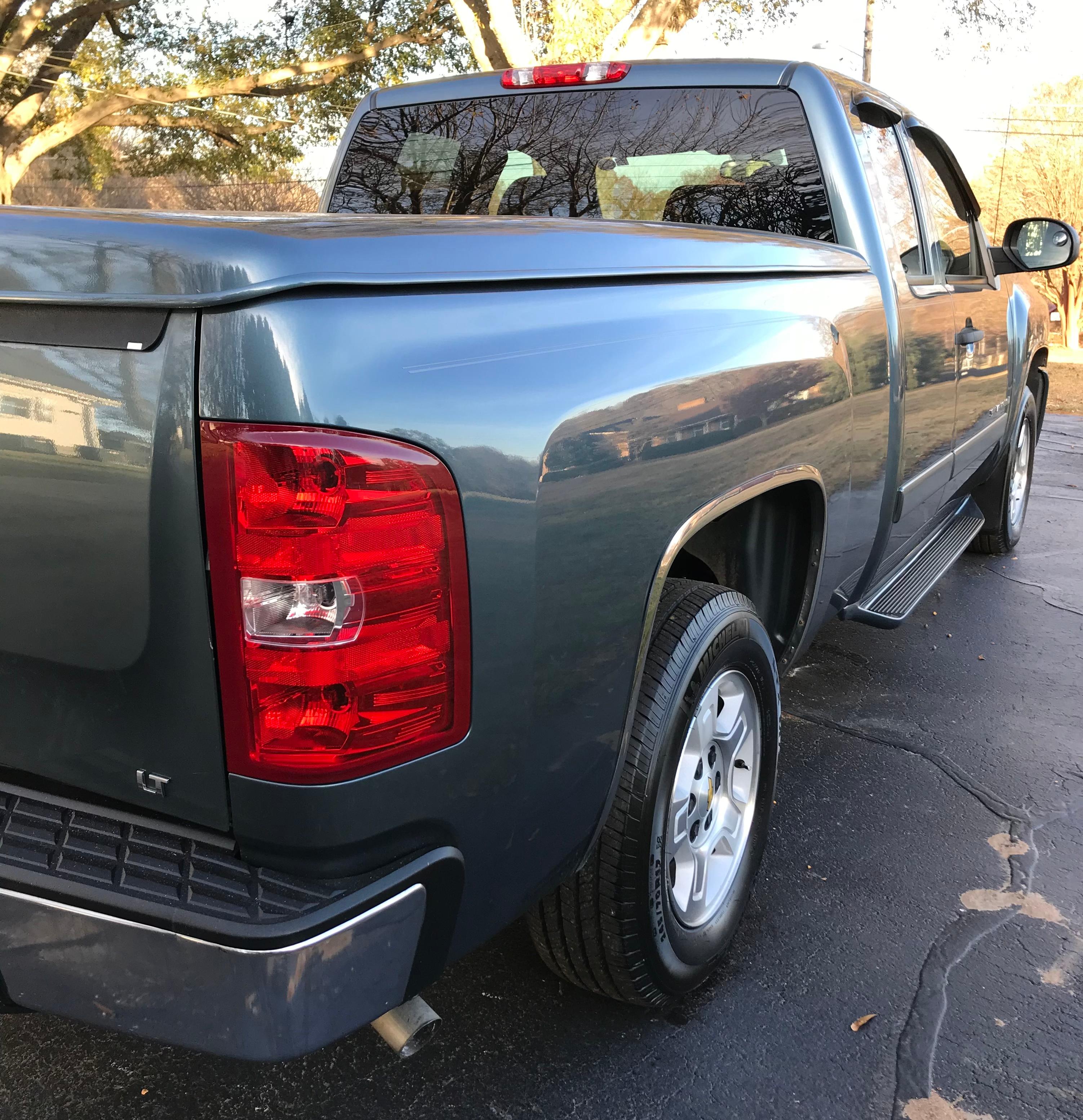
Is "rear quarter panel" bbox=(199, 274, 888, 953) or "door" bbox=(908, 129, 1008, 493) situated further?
"door" bbox=(908, 129, 1008, 493)

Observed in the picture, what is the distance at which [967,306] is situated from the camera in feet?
12.7

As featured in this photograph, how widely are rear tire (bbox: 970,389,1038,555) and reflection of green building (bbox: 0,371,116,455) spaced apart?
4.91 meters

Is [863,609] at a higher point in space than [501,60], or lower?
lower

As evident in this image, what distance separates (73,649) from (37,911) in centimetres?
35

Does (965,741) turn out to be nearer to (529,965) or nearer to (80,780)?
(529,965)

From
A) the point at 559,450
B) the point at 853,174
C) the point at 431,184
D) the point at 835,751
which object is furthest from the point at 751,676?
the point at 431,184

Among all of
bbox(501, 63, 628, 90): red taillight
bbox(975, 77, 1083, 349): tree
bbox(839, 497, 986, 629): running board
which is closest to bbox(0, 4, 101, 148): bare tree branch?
bbox(975, 77, 1083, 349): tree

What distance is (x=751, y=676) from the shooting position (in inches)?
96.3

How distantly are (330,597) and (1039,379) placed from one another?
5707 millimetres

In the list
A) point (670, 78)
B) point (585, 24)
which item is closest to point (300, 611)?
point (670, 78)

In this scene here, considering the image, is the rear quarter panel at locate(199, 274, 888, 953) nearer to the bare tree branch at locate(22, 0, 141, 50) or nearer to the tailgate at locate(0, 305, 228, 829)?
the tailgate at locate(0, 305, 228, 829)

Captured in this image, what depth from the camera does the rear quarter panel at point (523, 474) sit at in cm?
137

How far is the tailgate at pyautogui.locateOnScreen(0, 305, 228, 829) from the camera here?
4.49ft

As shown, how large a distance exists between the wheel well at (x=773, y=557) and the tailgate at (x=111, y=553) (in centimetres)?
132
